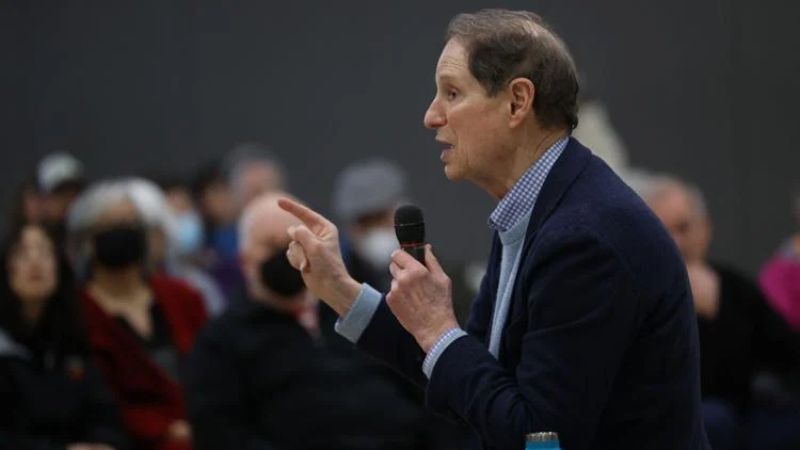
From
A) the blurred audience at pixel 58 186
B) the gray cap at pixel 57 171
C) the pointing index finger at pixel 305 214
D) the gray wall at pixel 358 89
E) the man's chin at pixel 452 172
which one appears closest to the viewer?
the man's chin at pixel 452 172

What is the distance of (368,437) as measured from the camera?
4781mm

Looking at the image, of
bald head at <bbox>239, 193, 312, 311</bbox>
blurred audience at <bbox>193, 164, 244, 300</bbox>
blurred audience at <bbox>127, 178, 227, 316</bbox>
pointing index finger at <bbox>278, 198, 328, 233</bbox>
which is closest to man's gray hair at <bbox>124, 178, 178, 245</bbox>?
blurred audience at <bbox>127, 178, 227, 316</bbox>

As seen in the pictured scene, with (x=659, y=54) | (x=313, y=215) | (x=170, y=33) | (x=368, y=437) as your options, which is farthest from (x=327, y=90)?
(x=313, y=215)

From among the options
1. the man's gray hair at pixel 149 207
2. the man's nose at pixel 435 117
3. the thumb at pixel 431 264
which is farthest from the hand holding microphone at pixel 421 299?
the man's gray hair at pixel 149 207

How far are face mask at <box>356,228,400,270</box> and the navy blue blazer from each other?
3.65m

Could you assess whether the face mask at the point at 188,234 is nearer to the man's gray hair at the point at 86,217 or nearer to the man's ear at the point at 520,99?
the man's gray hair at the point at 86,217

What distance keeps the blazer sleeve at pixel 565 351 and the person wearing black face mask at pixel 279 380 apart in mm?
2443

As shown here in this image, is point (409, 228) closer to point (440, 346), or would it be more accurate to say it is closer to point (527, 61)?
point (440, 346)

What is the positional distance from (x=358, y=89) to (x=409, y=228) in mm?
6706

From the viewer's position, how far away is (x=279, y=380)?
15.6 ft

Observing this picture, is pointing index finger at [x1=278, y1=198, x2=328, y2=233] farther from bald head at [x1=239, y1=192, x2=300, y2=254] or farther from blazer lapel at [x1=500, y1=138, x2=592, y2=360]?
bald head at [x1=239, y1=192, x2=300, y2=254]

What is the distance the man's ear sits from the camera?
2.38 metres

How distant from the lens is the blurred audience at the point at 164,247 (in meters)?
5.89

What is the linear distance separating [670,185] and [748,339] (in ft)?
2.13
